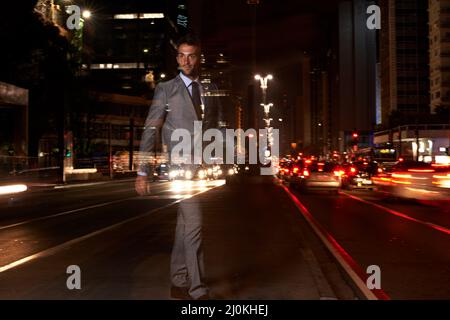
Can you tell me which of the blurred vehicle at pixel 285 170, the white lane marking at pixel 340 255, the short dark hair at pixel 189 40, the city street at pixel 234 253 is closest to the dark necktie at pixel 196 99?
the short dark hair at pixel 189 40

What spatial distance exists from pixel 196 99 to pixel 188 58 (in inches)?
16.5

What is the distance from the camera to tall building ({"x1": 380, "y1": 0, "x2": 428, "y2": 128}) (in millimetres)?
108375

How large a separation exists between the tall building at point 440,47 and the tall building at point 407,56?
34.5 feet

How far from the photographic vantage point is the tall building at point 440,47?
9269 centimetres

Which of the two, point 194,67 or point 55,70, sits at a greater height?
point 55,70

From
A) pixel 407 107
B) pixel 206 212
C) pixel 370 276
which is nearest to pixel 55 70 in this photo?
pixel 206 212

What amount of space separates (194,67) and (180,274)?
2.13 m

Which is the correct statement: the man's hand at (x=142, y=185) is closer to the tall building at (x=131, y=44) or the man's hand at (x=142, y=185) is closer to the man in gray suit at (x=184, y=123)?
the man in gray suit at (x=184, y=123)

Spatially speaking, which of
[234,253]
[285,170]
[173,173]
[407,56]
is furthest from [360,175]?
[407,56]

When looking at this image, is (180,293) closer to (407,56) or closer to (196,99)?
(196,99)

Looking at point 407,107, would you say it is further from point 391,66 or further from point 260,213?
point 260,213

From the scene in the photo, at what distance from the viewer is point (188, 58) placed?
5910mm

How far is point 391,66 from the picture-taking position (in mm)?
111000

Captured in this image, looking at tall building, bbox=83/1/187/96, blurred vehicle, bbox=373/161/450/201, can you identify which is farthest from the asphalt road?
tall building, bbox=83/1/187/96
